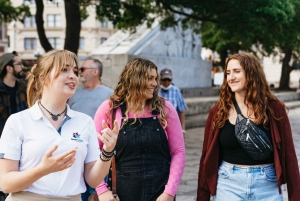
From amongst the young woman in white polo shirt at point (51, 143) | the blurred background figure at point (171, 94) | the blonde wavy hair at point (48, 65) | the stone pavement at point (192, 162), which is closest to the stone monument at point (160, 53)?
the stone pavement at point (192, 162)

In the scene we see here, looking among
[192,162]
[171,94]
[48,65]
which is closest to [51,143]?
[48,65]

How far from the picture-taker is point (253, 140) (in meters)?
3.66

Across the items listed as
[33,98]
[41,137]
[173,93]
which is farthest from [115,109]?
[173,93]

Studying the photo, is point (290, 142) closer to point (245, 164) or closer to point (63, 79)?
point (245, 164)

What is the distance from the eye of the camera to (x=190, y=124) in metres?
15.4

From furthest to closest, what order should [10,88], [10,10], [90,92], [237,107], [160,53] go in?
[160,53]
[10,10]
[90,92]
[10,88]
[237,107]

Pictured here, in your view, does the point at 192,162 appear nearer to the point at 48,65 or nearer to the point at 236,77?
the point at 236,77

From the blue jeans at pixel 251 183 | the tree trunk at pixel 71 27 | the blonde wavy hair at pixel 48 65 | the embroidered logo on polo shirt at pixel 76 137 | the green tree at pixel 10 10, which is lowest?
the blue jeans at pixel 251 183

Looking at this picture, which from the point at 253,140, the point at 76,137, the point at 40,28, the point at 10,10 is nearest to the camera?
the point at 76,137

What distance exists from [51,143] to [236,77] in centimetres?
171

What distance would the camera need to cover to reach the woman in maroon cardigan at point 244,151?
12.1 ft

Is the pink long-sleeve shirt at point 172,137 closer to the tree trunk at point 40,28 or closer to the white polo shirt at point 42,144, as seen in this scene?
the white polo shirt at point 42,144

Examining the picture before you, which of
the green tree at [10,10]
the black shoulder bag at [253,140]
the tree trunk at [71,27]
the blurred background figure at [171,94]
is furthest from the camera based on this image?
the green tree at [10,10]

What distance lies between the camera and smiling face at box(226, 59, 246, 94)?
382cm
